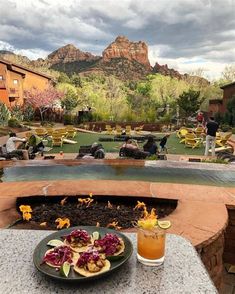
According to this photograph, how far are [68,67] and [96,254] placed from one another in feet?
301

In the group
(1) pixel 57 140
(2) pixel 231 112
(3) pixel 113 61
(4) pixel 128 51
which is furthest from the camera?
(4) pixel 128 51

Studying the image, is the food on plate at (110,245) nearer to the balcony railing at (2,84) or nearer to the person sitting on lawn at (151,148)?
the person sitting on lawn at (151,148)

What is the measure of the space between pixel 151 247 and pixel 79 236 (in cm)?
43

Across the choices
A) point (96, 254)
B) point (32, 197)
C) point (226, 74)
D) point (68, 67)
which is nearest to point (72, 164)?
point (32, 197)

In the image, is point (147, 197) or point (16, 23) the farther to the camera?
point (16, 23)

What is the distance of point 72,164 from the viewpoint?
20.1 feet

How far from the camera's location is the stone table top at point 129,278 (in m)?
1.46

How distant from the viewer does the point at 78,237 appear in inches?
71.1

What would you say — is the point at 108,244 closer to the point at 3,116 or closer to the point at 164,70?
the point at 3,116

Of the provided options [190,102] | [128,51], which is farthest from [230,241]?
[128,51]

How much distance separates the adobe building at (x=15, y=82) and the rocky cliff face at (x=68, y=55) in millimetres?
59547

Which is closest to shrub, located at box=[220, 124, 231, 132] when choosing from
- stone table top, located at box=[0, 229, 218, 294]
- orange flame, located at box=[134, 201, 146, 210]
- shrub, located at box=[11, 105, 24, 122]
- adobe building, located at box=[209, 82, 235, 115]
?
adobe building, located at box=[209, 82, 235, 115]

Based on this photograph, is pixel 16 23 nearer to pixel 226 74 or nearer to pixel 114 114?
pixel 226 74

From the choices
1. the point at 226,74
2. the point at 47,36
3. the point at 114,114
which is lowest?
the point at 114,114
